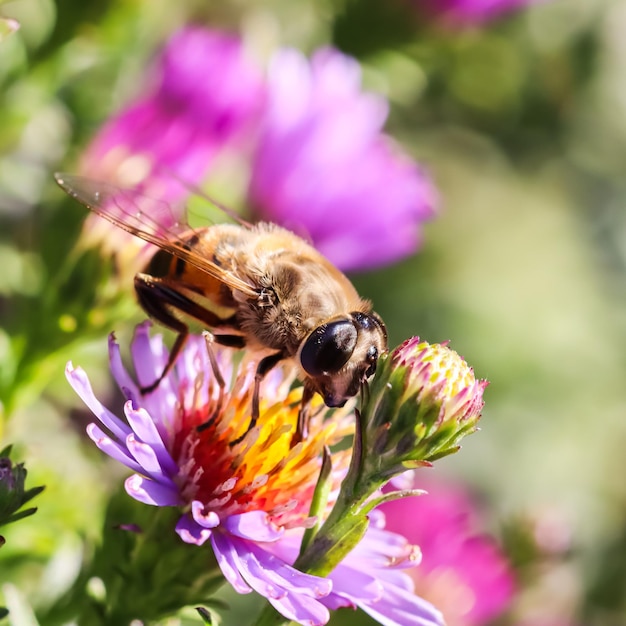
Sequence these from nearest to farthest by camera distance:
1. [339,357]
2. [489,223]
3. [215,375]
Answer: [339,357] → [215,375] → [489,223]

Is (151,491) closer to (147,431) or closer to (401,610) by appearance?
(147,431)

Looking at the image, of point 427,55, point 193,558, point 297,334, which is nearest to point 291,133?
point 427,55

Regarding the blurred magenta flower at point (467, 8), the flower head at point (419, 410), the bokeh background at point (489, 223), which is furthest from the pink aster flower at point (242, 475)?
the blurred magenta flower at point (467, 8)

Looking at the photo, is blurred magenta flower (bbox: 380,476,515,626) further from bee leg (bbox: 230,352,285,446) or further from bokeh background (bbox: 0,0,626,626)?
bee leg (bbox: 230,352,285,446)

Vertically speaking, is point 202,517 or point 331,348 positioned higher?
point 331,348

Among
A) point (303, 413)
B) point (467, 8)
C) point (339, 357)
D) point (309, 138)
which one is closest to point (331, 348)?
point (339, 357)

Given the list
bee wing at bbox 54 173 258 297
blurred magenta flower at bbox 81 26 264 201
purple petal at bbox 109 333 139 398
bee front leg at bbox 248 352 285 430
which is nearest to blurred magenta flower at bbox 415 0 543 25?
blurred magenta flower at bbox 81 26 264 201

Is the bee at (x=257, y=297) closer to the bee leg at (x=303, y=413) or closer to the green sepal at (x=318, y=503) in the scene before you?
the bee leg at (x=303, y=413)
